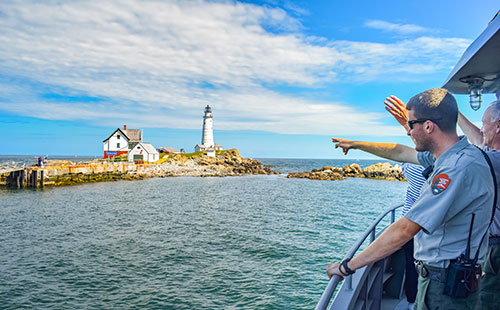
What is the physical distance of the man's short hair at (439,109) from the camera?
81.4 inches

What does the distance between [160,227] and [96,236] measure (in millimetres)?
3770

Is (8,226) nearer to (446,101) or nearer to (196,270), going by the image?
(196,270)

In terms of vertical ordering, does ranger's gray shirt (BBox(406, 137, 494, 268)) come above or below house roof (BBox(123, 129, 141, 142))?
below

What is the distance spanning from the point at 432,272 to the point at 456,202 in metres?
0.51

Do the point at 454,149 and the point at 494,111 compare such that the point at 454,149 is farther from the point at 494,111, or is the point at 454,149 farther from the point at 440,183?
the point at 494,111

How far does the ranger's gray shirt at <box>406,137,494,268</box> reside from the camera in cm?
187

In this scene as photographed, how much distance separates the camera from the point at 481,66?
3.99 meters

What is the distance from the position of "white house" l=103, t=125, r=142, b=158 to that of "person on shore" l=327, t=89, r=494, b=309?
7000 centimetres

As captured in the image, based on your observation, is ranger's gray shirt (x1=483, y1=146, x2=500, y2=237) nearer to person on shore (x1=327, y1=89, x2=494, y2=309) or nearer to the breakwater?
person on shore (x1=327, y1=89, x2=494, y2=309)

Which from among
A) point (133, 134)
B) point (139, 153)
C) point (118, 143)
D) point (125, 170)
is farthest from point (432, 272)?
point (133, 134)

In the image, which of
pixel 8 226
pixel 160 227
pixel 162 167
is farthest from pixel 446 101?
pixel 162 167

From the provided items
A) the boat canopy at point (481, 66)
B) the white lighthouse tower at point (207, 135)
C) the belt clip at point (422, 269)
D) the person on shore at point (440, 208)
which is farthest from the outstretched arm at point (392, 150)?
the white lighthouse tower at point (207, 135)

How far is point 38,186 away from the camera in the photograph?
4069cm

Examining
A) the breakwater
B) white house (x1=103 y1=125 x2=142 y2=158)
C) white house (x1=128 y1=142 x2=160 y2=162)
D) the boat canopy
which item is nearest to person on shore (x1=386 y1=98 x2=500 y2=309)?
the boat canopy
